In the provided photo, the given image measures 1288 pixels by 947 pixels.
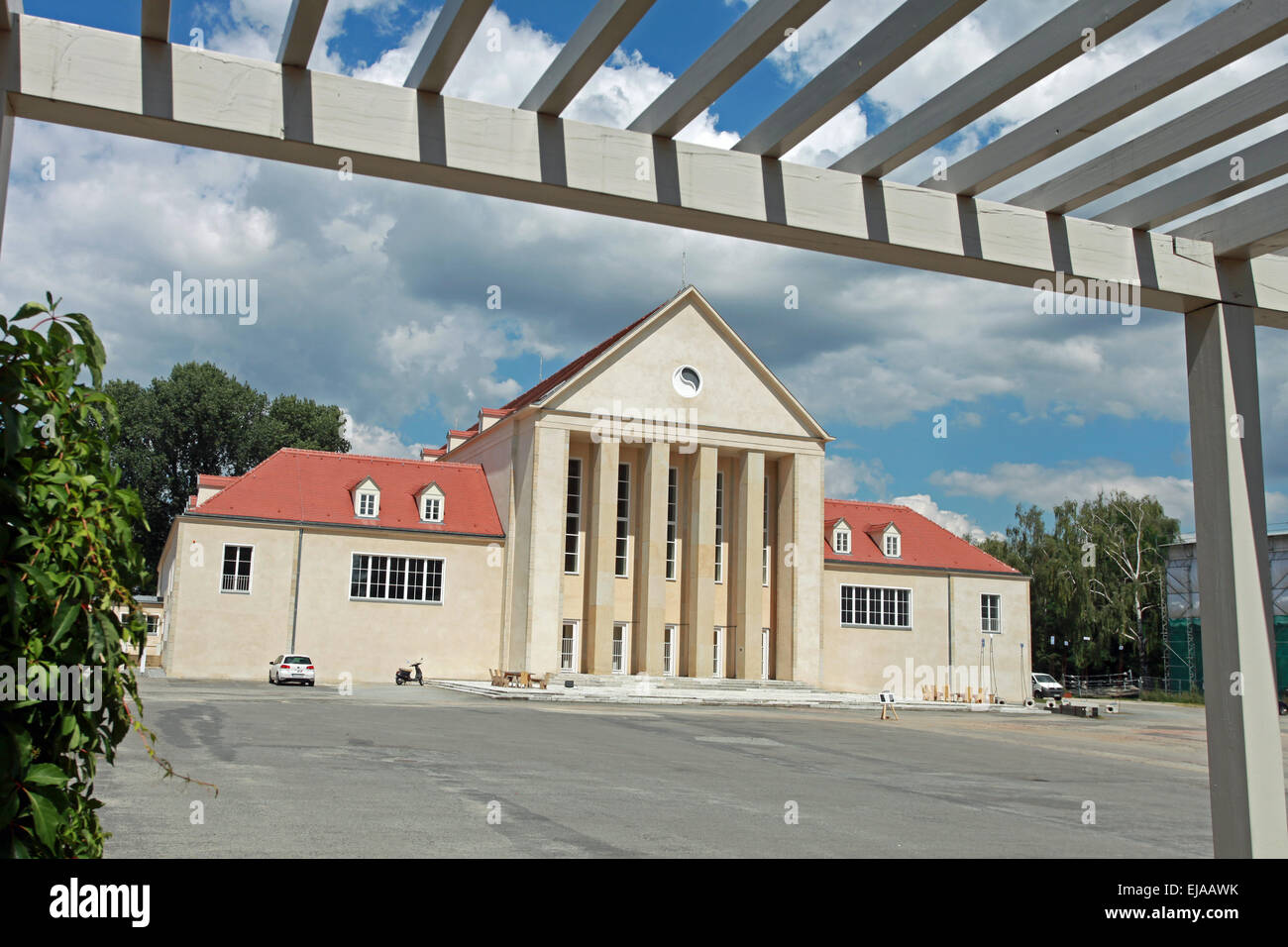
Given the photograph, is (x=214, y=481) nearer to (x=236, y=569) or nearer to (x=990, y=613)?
(x=236, y=569)

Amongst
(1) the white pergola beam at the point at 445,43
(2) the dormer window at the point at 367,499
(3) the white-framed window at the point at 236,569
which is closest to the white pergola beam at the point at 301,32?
(1) the white pergola beam at the point at 445,43

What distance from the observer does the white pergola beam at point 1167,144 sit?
439 centimetres

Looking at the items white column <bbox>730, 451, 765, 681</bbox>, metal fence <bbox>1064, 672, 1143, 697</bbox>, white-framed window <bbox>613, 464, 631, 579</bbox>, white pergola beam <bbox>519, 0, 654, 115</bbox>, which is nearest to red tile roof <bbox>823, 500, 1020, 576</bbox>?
white column <bbox>730, 451, 765, 681</bbox>

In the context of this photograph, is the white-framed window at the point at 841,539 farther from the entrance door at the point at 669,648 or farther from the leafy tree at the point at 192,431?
the leafy tree at the point at 192,431

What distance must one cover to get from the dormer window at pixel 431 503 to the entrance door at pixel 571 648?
6.45 m

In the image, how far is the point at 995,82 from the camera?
165 inches

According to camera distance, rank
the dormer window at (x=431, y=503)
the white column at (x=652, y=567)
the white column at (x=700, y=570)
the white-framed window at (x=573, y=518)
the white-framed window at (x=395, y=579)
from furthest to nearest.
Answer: the white-framed window at (x=573, y=518) < the dormer window at (x=431, y=503) < the white column at (x=700, y=570) < the white column at (x=652, y=567) < the white-framed window at (x=395, y=579)

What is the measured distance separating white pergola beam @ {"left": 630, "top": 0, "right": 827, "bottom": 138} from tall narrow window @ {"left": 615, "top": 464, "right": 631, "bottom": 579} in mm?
37819

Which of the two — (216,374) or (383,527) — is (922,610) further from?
(216,374)

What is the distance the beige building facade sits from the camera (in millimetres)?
37969

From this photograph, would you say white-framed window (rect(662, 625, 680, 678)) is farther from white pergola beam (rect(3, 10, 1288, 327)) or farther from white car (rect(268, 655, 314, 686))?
white pergola beam (rect(3, 10, 1288, 327))

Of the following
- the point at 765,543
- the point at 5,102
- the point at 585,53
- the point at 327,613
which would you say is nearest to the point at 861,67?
the point at 585,53

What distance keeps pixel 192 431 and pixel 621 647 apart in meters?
44.9
